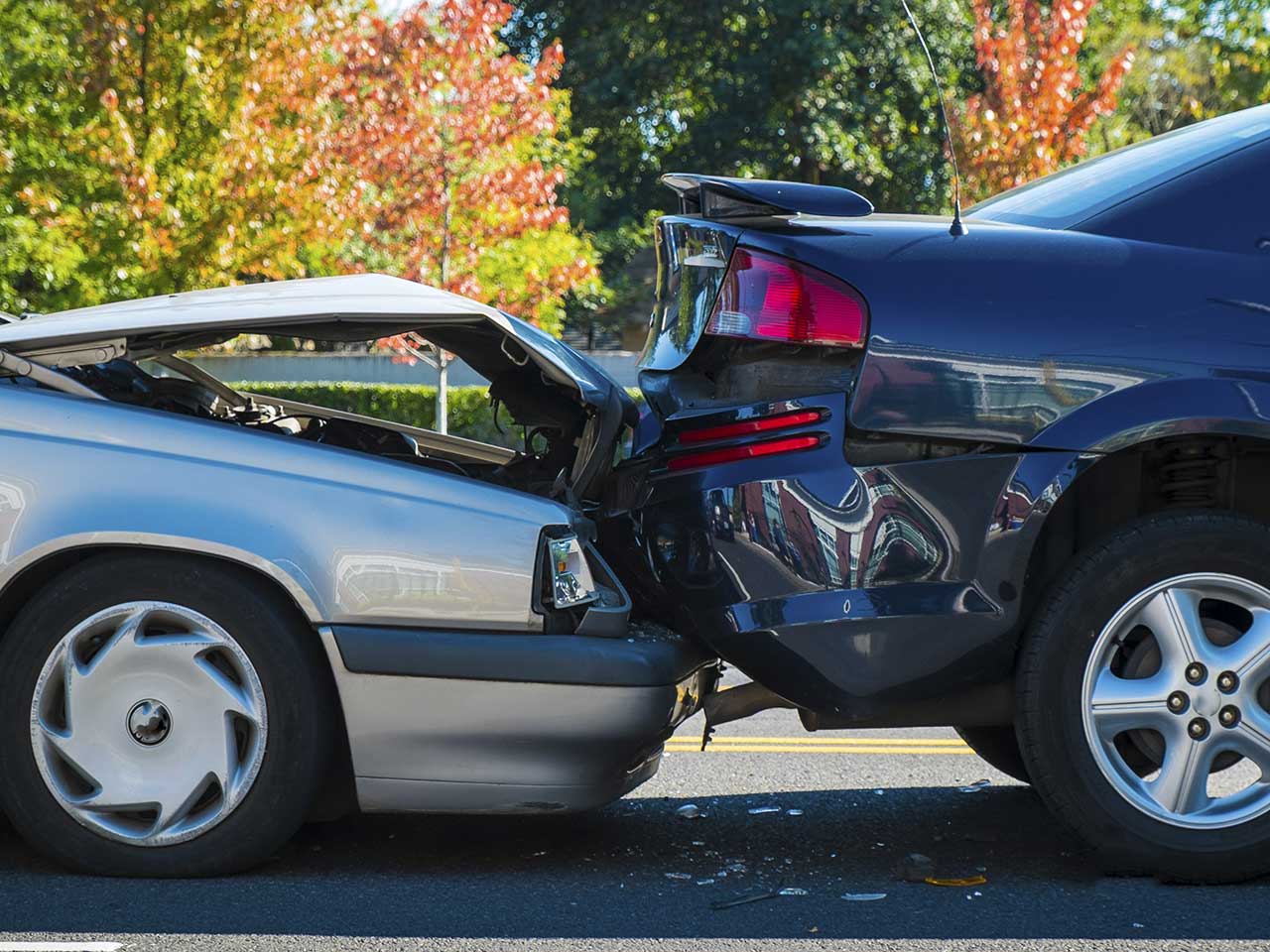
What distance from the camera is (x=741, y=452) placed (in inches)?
146

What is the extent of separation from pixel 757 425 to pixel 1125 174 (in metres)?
1.25

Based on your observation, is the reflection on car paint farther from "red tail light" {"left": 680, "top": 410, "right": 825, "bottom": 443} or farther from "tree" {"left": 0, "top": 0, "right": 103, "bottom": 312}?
"tree" {"left": 0, "top": 0, "right": 103, "bottom": 312}

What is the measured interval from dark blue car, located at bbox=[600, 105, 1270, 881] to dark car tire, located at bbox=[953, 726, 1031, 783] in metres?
1.01

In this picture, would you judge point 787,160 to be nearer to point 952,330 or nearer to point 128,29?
point 128,29

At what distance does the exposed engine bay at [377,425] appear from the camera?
4.46 m

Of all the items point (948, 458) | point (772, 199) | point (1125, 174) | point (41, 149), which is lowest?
point (948, 458)

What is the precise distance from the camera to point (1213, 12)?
29219mm

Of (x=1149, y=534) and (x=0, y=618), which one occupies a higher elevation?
(x=1149, y=534)

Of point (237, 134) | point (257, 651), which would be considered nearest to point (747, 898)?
point (257, 651)

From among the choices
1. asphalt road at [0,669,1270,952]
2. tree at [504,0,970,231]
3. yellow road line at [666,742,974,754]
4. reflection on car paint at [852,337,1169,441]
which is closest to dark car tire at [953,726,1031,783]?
asphalt road at [0,669,1270,952]

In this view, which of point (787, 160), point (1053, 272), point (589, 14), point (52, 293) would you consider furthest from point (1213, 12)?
point (1053, 272)

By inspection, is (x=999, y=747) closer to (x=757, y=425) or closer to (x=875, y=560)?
(x=875, y=560)

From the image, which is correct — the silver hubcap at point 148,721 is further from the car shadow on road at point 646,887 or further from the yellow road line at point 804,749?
the yellow road line at point 804,749

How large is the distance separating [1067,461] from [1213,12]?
94.0 ft
